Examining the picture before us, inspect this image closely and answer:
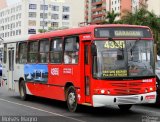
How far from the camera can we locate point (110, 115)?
47.6ft

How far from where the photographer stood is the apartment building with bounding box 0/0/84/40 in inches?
5679

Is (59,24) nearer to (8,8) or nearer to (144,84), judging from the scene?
(8,8)

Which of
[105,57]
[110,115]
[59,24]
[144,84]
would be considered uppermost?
[59,24]

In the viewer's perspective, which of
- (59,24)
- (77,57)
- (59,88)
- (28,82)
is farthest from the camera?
(59,24)

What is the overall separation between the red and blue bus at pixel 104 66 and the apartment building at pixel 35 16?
124 metres

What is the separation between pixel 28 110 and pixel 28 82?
3.69m

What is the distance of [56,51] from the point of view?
16469mm

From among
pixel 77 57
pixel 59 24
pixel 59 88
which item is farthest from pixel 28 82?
pixel 59 24

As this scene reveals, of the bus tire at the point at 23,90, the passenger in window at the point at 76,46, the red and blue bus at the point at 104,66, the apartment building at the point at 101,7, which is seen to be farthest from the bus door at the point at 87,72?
the apartment building at the point at 101,7

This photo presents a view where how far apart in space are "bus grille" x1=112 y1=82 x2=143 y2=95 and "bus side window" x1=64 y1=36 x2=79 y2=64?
75.6 inches

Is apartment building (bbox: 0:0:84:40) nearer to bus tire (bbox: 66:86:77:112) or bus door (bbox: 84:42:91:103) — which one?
bus tire (bbox: 66:86:77:112)

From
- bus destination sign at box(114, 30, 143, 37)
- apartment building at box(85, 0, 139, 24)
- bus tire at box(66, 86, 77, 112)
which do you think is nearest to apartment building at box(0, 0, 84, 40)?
apartment building at box(85, 0, 139, 24)

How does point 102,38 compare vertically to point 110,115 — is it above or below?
above

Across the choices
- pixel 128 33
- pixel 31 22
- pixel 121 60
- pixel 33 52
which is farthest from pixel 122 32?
pixel 31 22
